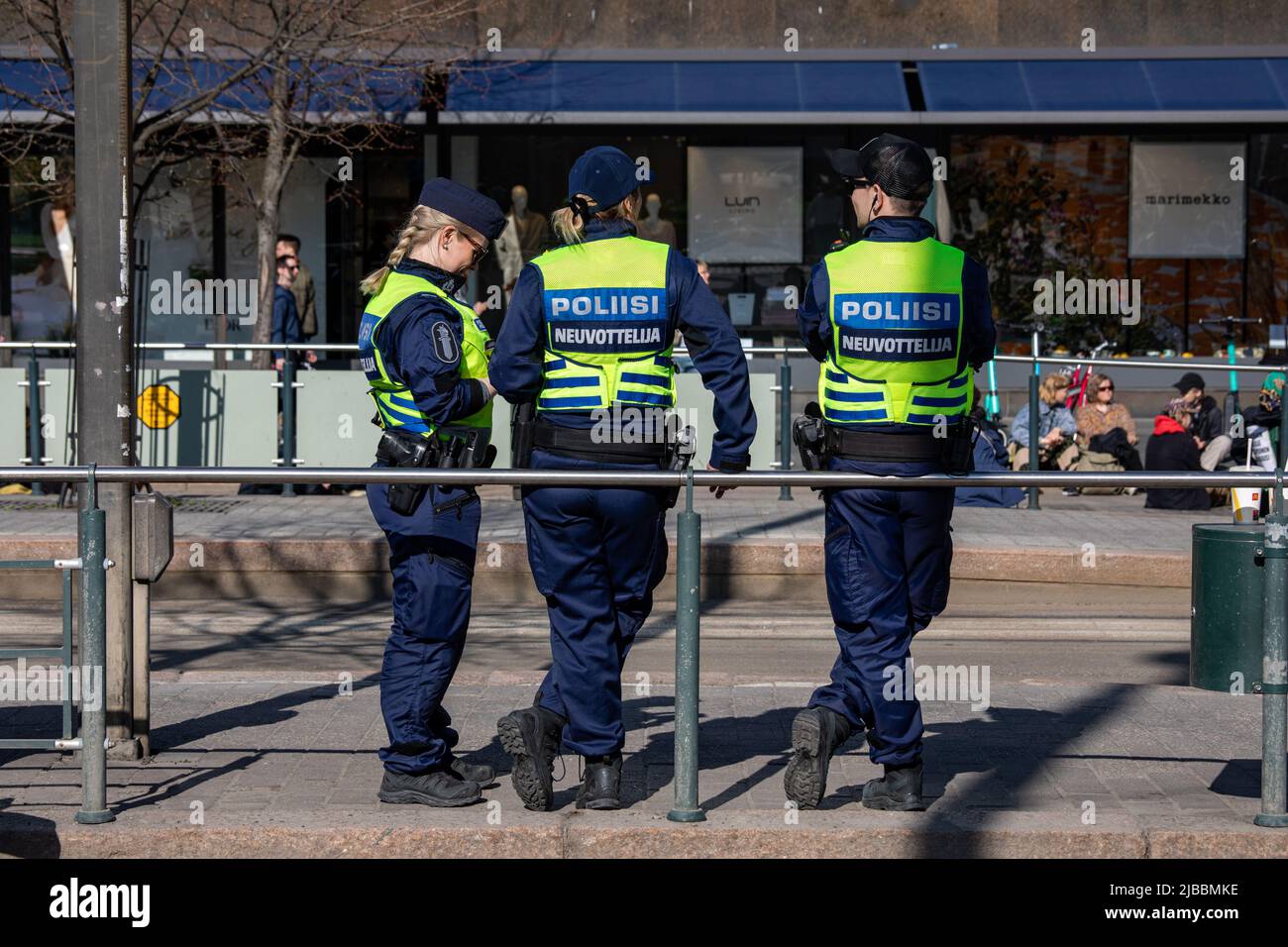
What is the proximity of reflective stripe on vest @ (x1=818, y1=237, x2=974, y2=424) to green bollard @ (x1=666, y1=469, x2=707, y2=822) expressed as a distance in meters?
0.68

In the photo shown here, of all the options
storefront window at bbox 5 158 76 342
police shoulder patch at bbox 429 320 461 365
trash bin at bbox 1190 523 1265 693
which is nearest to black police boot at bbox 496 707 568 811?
police shoulder patch at bbox 429 320 461 365

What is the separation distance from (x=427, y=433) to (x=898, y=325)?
1484 mm

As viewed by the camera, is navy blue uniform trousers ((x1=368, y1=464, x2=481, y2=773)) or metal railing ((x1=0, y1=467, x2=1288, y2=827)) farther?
navy blue uniform trousers ((x1=368, y1=464, x2=481, y2=773))

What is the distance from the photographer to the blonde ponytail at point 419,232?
5555 mm

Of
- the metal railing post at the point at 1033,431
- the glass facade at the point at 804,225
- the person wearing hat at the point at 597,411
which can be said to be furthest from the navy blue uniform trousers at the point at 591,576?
the glass facade at the point at 804,225

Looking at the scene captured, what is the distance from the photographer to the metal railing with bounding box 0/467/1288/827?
5.19 meters

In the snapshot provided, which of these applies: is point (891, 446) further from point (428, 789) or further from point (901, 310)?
point (428, 789)

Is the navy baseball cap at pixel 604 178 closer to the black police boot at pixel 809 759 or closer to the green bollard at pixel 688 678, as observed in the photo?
the green bollard at pixel 688 678

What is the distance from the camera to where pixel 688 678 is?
5.27 metres

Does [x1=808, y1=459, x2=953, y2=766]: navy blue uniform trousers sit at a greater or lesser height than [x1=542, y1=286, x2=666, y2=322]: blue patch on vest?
lesser

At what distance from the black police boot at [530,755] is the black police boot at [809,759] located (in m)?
0.73

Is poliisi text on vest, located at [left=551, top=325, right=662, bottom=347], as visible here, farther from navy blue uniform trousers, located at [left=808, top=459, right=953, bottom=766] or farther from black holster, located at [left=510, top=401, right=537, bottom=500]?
navy blue uniform trousers, located at [left=808, top=459, right=953, bottom=766]

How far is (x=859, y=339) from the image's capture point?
18.0ft
